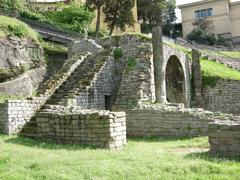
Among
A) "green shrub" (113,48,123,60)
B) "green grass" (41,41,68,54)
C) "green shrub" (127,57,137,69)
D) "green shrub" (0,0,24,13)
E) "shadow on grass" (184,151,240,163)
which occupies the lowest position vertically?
"shadow on grass" (184,151,240,163)

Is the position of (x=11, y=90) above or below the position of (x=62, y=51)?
below

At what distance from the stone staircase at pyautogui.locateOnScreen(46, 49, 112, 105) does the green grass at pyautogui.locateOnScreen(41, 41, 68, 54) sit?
214 inches

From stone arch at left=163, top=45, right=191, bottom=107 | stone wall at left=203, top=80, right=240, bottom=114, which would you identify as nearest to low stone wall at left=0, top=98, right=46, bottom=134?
stone arch at left=163, top=45, right=191, bottom=107

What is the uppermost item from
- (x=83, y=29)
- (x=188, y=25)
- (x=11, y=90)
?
(x=188, y=25)

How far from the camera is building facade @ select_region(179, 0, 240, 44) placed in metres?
59.4

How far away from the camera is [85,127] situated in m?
11.1

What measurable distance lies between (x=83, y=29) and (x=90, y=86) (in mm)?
20810

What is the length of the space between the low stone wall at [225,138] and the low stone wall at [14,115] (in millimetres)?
6275

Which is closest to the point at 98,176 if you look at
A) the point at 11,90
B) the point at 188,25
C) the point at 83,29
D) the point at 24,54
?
the point at 11,90

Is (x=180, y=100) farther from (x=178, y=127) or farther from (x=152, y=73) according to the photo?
(x=178, y=127)

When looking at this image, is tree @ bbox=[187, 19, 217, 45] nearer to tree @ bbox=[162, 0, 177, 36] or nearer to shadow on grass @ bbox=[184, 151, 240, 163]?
tree @ bbox=[162, 0, 177, 36]

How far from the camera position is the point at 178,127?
47.5 ft

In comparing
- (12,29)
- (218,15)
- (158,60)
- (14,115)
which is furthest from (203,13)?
(14,115)

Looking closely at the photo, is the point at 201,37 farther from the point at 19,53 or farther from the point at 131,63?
the point at 19,53
